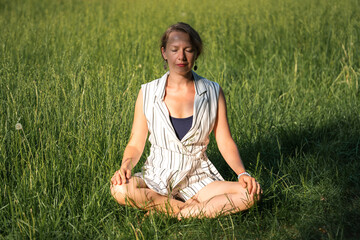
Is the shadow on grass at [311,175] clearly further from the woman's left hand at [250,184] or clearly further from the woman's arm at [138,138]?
the woman's arm at [138,138]

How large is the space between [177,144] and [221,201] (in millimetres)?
386

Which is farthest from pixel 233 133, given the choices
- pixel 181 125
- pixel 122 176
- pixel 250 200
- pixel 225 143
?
pixel 122 176

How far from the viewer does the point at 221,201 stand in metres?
2.32

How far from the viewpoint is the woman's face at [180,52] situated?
233 cm

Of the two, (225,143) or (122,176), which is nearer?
(122,176)

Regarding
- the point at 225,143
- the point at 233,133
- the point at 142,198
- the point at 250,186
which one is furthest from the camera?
the point at 233,133

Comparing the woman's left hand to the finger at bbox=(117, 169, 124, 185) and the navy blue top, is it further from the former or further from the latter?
the finger at bbox=(117, 169, 124, 185)

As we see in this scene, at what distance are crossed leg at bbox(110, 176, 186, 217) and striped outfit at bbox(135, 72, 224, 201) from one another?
1.5 inches

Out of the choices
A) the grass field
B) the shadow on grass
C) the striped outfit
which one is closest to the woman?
the striped outfit

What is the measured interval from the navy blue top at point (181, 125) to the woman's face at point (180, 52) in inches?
10.6

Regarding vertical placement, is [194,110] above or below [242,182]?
above

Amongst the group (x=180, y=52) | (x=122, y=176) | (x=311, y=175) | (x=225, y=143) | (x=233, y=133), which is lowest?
(x=311, y=175)

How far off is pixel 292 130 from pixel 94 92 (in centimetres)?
156

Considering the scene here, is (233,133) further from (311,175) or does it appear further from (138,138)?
(138,138)
